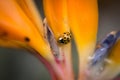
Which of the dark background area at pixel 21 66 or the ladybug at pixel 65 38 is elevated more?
the ladybug at pixel 65 38

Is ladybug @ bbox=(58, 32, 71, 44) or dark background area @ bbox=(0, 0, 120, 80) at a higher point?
ladybug @ bbox=(58, 32, 71, 44)

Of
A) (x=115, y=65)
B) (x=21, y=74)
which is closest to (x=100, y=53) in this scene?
(x=115, y=65)

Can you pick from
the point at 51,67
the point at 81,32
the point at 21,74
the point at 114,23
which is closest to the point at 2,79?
the point at 21,74

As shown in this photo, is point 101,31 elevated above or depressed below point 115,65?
above

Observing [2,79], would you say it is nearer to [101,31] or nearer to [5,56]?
[5,56]

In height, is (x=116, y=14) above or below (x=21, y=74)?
above

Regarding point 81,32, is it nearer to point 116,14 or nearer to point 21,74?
point 116,14
